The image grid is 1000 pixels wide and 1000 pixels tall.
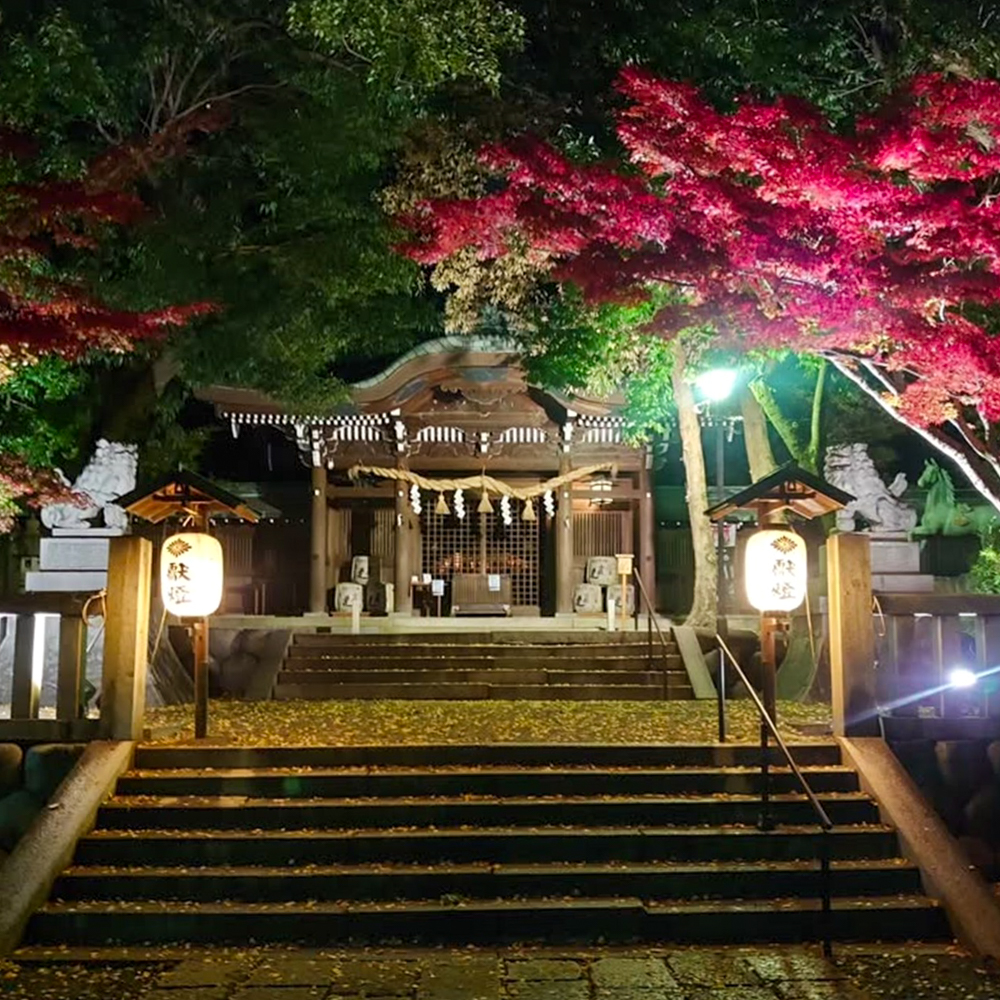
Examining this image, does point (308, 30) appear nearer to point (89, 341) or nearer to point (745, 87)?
point (89, 341)

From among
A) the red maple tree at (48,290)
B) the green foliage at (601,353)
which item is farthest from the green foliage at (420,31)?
the green foliage at (601,353)

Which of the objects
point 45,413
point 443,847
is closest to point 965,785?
point 443,847

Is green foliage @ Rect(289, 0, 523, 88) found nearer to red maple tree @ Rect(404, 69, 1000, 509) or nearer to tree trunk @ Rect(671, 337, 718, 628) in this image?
red maple tree @ Rect(404, 69, 1000, 509)

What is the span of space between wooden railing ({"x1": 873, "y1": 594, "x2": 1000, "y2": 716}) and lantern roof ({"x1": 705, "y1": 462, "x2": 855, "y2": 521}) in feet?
4.00

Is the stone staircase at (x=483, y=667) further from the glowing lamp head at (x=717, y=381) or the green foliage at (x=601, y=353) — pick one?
the green foliage at (x=601, y=353)

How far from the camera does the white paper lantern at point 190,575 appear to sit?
1005 centimetres

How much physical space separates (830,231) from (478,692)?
25.4 feet

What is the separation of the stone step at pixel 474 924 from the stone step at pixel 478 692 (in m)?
Result: 6.94

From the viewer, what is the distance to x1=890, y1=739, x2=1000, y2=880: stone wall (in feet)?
28.9

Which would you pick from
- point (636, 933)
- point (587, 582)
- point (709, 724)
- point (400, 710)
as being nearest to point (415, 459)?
point (587, 582)

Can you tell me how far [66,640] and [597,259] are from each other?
294 inches

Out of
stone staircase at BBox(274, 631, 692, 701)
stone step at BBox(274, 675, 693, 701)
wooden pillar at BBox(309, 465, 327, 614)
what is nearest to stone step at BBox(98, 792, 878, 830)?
stone staircase at BBox(274, 631, 692, 701)

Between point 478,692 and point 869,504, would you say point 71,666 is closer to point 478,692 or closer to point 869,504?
point 478,692

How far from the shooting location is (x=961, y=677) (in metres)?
9.50
